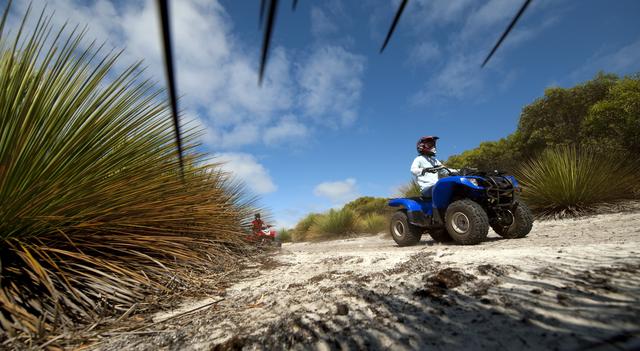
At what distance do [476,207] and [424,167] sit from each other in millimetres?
1258

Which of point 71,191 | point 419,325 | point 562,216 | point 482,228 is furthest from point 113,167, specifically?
point 562,216

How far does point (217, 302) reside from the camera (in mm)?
1890

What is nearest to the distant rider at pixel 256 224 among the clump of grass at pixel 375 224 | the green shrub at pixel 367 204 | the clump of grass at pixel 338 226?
the clump of grass at pixel 375 224

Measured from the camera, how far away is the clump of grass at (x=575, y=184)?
6.29 meters

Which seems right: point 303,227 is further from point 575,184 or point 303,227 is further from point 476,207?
point 476,207

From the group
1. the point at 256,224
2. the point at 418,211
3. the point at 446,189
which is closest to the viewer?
the point at 446,189

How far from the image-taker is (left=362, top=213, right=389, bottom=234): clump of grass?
469 inches

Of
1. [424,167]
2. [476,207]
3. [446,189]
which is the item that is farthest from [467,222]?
[424,167]

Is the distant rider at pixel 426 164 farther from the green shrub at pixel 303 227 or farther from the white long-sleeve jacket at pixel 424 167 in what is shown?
the green shrub at pixel 303 227

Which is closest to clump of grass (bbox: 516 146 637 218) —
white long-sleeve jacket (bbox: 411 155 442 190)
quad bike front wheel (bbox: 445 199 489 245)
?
white long-sleeve jacket (bbox: 411 155 442 190)

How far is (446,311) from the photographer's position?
1264 millimetres

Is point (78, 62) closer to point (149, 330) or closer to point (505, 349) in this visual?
point (149, 330)

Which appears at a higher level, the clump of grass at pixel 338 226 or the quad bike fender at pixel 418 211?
the clump of grass at pixel 338 226

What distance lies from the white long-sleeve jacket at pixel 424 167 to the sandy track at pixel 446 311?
2.69 metres
